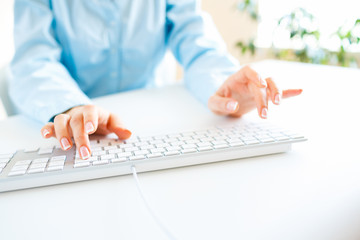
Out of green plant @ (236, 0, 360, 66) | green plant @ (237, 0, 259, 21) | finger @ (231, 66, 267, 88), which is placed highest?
green plant @ (237, 0, 259, 21)

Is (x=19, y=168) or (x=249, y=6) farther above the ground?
(x=249, y=6)

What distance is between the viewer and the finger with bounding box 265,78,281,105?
0.53 m

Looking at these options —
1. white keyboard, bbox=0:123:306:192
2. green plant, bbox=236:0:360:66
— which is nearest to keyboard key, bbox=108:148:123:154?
white keyboard, bbox=0:123:306:192

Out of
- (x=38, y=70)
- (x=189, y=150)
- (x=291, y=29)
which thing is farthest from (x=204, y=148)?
(x=291, y=29)

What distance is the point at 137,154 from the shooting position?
0.42 meters

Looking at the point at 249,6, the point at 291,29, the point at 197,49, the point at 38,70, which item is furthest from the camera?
the point at 249,6

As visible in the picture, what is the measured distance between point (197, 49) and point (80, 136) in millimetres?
488

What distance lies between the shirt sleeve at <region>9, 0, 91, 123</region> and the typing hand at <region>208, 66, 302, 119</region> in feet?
0.81

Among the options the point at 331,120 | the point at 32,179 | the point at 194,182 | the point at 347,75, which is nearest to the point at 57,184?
the point at 32,179

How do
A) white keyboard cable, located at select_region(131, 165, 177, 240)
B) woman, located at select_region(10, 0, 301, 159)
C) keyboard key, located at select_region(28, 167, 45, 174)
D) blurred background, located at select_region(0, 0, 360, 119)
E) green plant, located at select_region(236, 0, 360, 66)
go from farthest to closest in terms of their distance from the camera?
green plant, located at select_region(236, 0, 360, 66) < blurred background, located at select_region(0, 0, 360, 119) < woman, located at select_region(10, 0, 301, 159) < keyboard key, located at select_region(28, 167, 45, 174) < white keyboard cable, located at select_region(131, 165, 177, 240)

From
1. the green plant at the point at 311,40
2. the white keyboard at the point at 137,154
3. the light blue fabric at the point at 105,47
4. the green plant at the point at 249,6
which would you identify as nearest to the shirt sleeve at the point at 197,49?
the light blue fabric at the point at 105,47

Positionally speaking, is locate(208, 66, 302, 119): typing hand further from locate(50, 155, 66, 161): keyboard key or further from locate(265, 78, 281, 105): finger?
locate(50, 155, 66, 161): keyboard key

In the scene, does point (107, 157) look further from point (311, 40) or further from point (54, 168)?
point (311, 40)

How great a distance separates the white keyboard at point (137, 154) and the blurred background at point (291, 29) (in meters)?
0.73
